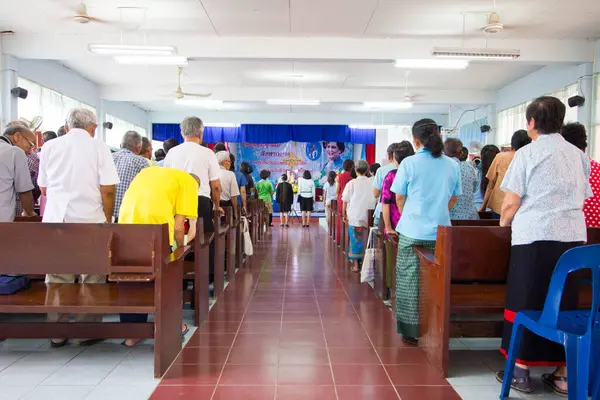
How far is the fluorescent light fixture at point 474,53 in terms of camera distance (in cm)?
596

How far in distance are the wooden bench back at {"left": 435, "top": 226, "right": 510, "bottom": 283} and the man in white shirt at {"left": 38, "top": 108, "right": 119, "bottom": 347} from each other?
2.15m

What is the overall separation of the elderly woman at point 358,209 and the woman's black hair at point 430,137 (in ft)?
8.93

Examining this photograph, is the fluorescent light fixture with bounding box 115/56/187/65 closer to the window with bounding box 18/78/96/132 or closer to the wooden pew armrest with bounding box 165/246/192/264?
the window with bounding box 18/78/96/132

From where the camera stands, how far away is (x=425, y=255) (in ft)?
9.57

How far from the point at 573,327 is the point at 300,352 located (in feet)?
5.24

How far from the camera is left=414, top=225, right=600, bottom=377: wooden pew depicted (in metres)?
2.68

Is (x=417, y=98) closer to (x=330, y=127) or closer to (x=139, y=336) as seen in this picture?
(x=330, y=127)

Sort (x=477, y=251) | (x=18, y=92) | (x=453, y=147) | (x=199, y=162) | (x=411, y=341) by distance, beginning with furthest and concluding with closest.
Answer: (x=18, y=92) → (x=199, y=162) → (x=453, y=147) → (x=411, y=341) → (x=477, y=251)

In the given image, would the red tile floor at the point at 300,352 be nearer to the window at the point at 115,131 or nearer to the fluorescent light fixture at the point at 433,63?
the fluorescent light fixture at the point at 433,63

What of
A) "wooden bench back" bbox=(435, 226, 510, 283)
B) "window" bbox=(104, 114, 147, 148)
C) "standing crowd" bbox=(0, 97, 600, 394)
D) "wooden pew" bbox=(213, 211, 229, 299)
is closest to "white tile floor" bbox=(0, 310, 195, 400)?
"standing crowd" bbox=(0, 97, 600, 394)

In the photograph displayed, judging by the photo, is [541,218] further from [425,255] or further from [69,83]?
[69,83]

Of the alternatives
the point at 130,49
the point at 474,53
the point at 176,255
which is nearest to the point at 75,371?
the point at 176,255

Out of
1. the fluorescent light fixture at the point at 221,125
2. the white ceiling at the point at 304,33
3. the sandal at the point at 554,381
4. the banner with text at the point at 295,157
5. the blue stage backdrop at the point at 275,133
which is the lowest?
the sandal at the point at 554,381

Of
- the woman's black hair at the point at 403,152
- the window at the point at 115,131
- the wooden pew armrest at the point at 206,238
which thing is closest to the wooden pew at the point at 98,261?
the wooden pew armrest at the point at 206,238
